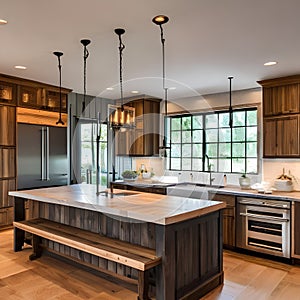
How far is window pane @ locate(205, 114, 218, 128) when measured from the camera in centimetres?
580

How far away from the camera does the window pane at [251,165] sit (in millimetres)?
5267

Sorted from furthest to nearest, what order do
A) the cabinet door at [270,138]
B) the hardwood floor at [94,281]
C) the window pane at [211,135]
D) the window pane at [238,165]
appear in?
1. the window pane at [211,135]
2. the window pane at [238,165]
3. the cabinet door at [270,138]
4. the hardwood floor at [94,281]

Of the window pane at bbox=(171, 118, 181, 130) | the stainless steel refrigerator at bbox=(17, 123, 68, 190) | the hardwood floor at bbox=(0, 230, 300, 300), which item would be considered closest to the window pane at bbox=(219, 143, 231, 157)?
the window pane at bbox=(171, 118, 181, 130)

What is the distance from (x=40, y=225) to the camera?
12.5 feet

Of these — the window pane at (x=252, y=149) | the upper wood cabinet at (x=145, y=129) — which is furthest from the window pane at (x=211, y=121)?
the upper wood cabinet at (x=145, y=129)

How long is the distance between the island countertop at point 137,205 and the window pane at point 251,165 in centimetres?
232

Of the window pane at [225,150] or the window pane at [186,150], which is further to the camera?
the window pane at [186,150]

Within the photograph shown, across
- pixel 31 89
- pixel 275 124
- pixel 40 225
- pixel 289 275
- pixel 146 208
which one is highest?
pixel 31 89

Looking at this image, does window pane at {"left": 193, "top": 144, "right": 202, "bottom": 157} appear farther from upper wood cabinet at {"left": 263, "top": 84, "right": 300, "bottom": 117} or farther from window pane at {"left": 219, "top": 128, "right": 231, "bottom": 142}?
upper wood cabinet at {"left": 263, "top": 84, "right": 300, "bottom": 117}

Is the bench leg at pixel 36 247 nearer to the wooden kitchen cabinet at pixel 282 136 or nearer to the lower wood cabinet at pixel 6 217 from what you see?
the lower wood cabinet at pixel 6 217

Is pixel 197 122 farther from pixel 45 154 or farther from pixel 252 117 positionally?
pixel 45 154

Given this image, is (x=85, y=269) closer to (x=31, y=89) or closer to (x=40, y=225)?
(x=40, y=225)

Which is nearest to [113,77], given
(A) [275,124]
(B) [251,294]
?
(A) [275,124]

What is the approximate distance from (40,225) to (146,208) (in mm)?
1763
